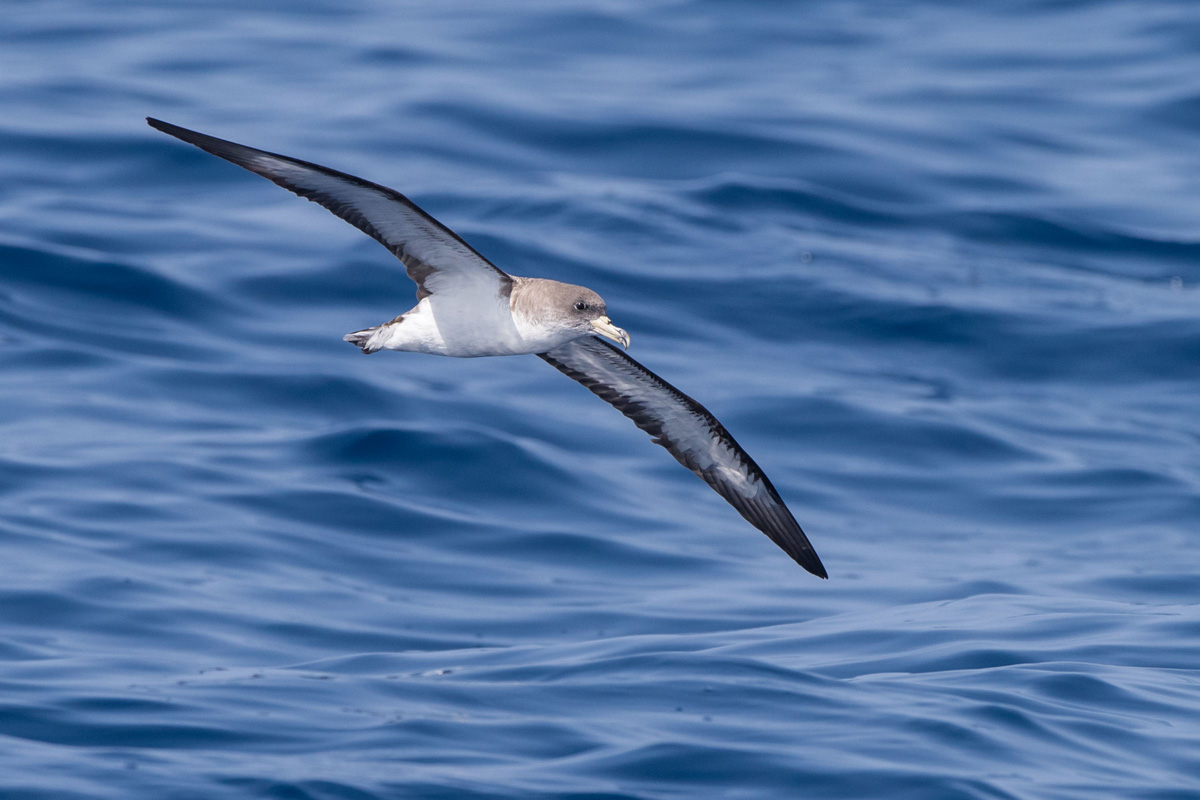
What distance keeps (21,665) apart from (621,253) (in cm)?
1032

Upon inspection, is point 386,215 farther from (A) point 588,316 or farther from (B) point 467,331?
(A) point 588,316

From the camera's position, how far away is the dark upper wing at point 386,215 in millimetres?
8234

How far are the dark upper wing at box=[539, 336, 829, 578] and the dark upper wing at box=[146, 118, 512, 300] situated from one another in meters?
1.24

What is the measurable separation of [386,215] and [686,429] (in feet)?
10.1

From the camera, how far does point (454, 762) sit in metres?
10.3

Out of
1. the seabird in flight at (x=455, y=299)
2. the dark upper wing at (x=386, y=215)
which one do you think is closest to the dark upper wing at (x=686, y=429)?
the seabird in flight at (x=455, y=299)

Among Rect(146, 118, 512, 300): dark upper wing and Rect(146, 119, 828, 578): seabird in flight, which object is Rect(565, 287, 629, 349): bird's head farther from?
Rect(146, 118, 512, 300): dark upper wing

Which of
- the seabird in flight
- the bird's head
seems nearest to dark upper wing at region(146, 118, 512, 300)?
the seabird in flight

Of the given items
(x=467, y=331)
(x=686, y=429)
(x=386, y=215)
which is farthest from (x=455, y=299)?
(x=686, y=429)

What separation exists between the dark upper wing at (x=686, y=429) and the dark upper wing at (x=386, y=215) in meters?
1.24

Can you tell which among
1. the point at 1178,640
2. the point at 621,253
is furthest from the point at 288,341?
the point at 1178,640

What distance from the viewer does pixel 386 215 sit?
8977 mm

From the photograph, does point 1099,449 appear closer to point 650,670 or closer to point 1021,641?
point 1021,641

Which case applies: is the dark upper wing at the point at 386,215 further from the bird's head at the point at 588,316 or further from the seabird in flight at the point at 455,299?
the bird's head at the point at 588,316
